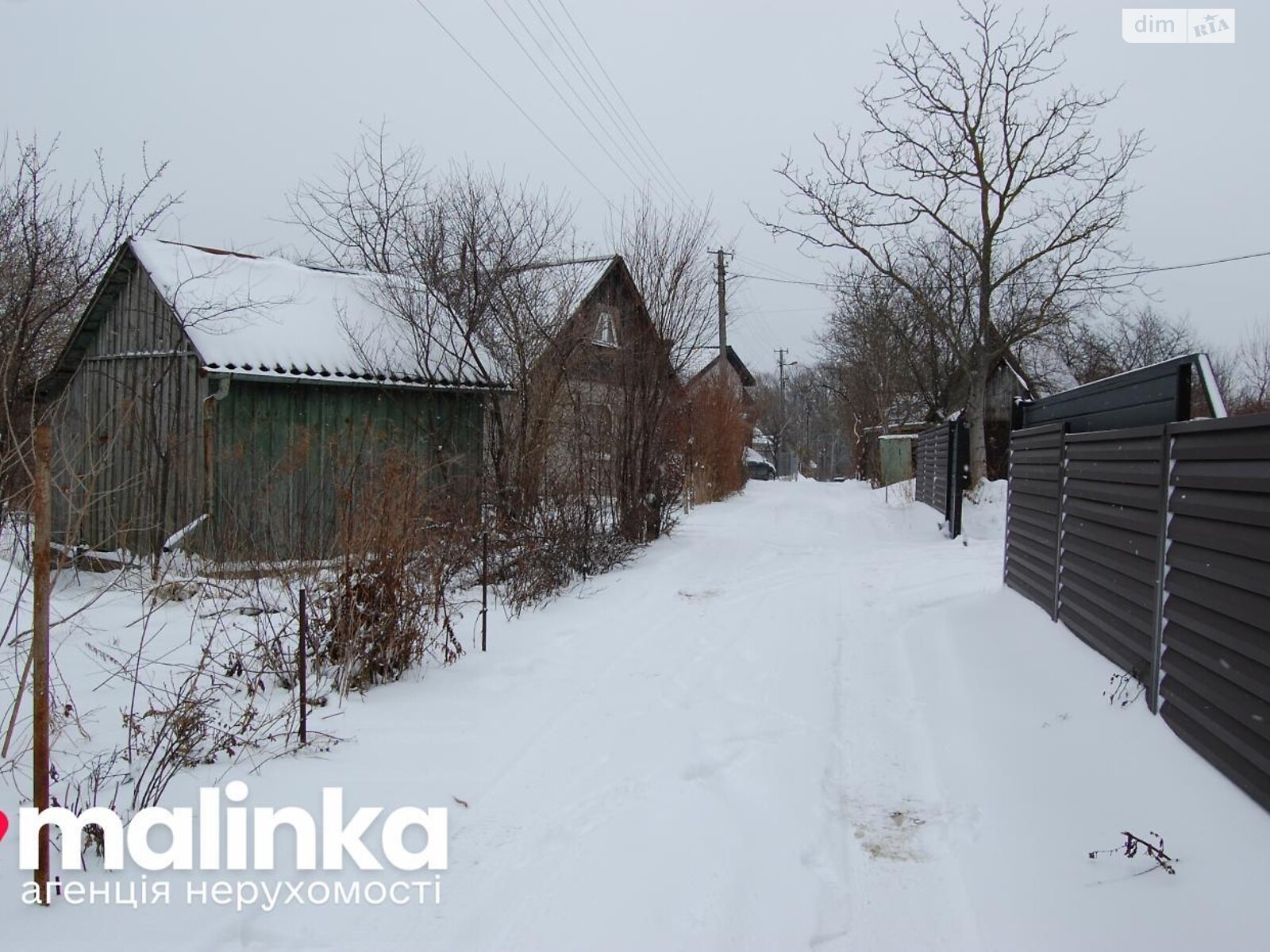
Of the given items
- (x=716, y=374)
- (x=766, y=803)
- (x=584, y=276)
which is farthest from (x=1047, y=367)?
(x=766, y=803)

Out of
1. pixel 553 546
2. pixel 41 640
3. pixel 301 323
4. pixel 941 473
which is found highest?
pixel 301 323

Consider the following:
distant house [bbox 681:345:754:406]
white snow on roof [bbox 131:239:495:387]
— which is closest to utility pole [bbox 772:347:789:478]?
distant house [bbox 681:345:754:406]

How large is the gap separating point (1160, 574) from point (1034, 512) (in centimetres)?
296

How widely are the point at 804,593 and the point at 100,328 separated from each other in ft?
33.1

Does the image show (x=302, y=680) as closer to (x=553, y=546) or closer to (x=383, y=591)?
(x=383, y=591)

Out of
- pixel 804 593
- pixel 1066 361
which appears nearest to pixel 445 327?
pixel 804 593

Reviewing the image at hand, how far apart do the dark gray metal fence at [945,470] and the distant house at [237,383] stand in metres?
7.37

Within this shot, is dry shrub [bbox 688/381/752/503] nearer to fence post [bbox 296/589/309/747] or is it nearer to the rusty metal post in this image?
fence post [bbox 296/589/309/747]

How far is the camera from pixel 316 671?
5020 millimetres

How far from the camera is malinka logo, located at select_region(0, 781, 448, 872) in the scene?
303 centimetres

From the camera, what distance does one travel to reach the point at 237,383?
10.3m

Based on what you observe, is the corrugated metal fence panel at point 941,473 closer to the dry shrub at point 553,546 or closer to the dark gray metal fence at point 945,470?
the dark gray metal fence at point 945,470

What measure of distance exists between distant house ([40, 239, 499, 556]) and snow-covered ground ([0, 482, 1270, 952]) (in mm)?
4848

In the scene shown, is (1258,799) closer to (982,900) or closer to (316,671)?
(982,900)
